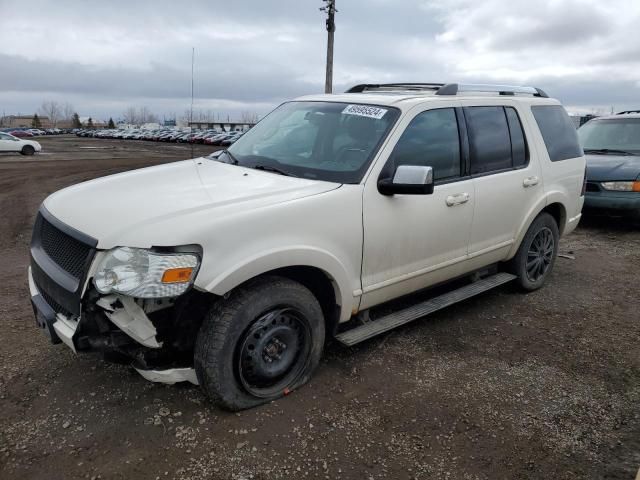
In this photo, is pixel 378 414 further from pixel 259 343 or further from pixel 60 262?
pixel 60 262

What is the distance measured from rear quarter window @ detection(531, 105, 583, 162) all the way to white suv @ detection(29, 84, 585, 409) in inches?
8.5

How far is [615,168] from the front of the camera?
7.61m

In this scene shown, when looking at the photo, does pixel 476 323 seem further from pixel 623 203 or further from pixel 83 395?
pixel 623 203

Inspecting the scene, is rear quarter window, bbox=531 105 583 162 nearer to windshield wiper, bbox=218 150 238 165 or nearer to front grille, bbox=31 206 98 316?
windshield wiper, bbox=218 150 238 165

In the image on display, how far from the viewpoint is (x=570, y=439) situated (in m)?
2.86

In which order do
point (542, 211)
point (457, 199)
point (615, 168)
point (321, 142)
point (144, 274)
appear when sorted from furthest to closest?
point (615, 168) → point (542, 211) → point (457, 199) → point (321, 142) → point (144, 274)

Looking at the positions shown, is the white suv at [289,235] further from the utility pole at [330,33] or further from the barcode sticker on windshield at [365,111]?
the utility pole at [330,33]

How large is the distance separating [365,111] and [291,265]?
4.59 feet

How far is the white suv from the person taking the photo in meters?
2.62

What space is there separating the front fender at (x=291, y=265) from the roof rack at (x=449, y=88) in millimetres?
1779

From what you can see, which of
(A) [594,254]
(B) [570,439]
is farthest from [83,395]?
(A) [594,254]

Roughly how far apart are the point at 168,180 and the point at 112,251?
38.0 inches

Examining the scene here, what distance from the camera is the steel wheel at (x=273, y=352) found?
9.61ft

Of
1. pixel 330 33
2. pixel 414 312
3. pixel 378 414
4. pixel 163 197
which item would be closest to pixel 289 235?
pixel 163 197
